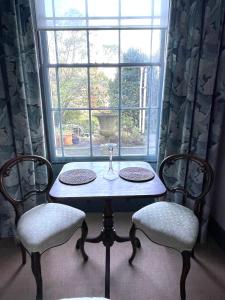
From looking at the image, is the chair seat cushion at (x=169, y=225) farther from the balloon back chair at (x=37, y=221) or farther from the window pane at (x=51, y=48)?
the window pane at (x=51, y=48)

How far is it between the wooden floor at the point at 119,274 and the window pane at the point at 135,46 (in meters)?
1.57

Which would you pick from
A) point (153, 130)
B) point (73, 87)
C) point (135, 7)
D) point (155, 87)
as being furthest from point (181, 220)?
point (135, 7)

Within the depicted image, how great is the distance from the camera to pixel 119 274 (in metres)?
1.70

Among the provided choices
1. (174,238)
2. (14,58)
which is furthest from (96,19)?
(174,238)

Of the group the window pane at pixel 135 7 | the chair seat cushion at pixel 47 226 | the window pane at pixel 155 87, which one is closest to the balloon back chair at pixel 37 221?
the chair seat cushion at pixel 47 226

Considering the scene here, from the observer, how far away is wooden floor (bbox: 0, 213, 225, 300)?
60.8 inches

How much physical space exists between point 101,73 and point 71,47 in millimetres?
328

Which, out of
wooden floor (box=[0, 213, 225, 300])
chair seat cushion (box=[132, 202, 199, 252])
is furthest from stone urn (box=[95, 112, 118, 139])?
wooden floor (box=[0, 213, 225, 300])

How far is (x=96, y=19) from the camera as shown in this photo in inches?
75.0

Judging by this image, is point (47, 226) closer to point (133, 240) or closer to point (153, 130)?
point (133, 240)

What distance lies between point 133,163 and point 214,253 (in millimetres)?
975

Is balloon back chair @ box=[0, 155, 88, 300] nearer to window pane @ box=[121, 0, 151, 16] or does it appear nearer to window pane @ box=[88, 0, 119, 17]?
window pane @ box=[88, 0, 119, 17]

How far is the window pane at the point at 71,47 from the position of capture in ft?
6.50

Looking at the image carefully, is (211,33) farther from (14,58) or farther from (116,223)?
(116,223)
